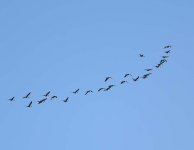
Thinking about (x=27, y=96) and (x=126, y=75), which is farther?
(x=27, y=96)

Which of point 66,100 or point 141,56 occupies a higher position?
point 141,56

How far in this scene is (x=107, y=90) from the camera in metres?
66.8

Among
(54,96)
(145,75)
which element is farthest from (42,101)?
(145,75)

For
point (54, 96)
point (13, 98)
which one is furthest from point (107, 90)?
point (13, 98)

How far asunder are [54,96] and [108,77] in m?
7.69

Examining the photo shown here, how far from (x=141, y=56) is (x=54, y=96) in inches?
483

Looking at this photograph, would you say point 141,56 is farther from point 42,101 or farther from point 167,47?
point 42,101

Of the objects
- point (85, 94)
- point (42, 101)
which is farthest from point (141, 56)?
point (42, 101)

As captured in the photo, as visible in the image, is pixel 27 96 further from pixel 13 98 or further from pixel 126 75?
pixel 126 75

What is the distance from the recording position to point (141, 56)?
66.5m

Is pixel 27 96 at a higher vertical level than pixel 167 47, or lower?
lower

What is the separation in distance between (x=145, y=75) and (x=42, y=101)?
13.5 m

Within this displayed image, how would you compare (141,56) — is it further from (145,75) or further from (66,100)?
(66,100)

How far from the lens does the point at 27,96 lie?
6812 centimetres
